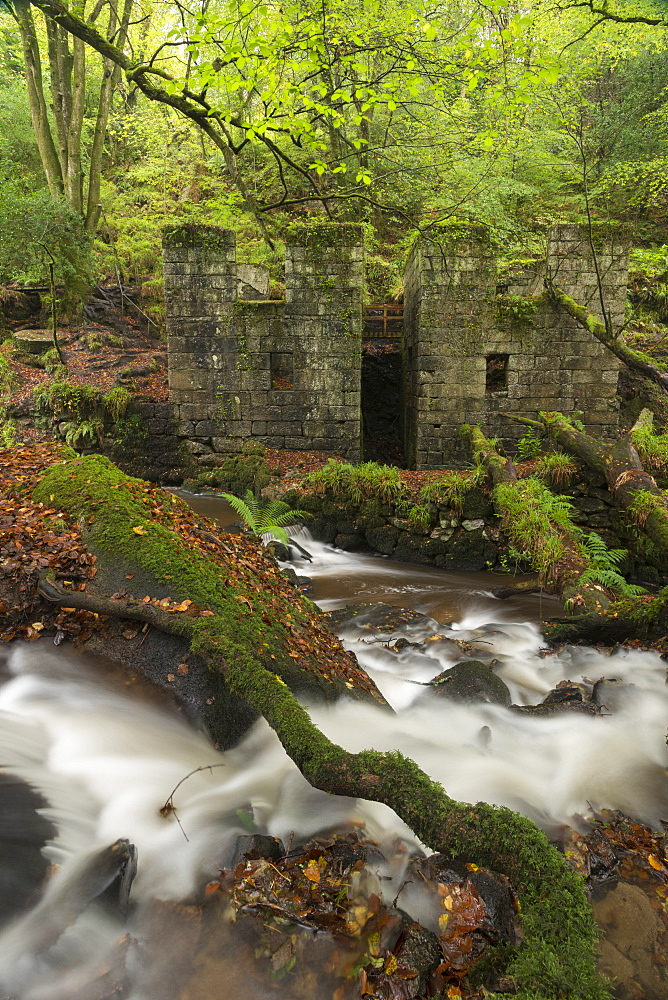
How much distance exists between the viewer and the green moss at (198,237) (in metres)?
10.4

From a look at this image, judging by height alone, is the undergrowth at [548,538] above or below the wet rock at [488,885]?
above

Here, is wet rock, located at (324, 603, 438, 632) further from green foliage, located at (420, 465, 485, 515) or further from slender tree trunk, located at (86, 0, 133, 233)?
slender tree trunk, located at (86, 0, 133, 233)

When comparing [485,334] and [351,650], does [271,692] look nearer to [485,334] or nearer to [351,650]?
[351,650]

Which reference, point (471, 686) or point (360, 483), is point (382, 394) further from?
point (471, 686)

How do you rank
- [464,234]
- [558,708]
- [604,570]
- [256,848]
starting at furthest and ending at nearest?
[464,234]
[604,570]
[558,708]
[256,848]

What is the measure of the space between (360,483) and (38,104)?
12982 mm

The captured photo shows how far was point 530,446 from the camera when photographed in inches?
419

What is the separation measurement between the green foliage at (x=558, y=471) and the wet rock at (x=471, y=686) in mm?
5027

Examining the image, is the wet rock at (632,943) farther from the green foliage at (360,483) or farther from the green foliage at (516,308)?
the green foliage at (516,308)

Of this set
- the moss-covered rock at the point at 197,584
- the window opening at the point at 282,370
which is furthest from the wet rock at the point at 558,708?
the window opening at the point at 282,370

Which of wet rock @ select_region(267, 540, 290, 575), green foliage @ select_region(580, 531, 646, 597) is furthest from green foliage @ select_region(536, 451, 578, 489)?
wet rock @ select_region(267, 540, 290, 575)

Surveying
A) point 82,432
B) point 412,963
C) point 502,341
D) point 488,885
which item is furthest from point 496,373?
point 412,963

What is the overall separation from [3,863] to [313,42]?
312 inches

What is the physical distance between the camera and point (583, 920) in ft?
6.24
